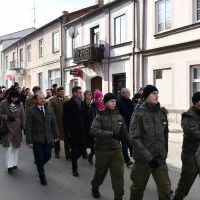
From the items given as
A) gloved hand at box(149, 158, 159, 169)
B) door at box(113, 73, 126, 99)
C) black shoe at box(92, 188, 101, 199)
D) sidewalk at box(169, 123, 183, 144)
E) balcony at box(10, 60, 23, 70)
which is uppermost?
balcony at box(10, 60, 23, 70)

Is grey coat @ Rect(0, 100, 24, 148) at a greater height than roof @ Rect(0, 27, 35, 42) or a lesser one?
lesser

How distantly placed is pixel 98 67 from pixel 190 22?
29.1ft

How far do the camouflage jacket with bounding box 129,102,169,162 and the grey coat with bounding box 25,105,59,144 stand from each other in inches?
111

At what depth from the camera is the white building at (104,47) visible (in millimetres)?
21766

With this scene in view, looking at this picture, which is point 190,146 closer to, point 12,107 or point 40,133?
point 40,133

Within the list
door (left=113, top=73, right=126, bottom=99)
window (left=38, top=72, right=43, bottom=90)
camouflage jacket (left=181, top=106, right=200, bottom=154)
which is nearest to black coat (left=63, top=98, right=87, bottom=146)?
camouflage jacket (left=181, top=106, right=200, bottom=154)

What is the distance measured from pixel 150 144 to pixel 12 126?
4.26 m

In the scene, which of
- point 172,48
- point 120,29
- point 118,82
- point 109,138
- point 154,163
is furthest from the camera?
point 118,82

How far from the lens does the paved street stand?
22.5 feet

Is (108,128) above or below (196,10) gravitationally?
below

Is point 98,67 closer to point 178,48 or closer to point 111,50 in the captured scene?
point 111,50

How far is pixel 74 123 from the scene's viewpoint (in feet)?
28.5

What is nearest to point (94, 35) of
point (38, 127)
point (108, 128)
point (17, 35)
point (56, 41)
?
point (56, 41)

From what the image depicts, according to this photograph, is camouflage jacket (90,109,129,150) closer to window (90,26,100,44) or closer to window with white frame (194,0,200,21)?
window with white frame (194,0,200,21)
